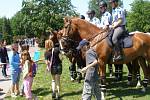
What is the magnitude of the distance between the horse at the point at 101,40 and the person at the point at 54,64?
2.01 feet

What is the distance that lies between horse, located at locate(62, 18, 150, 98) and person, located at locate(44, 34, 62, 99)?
2.01 feet

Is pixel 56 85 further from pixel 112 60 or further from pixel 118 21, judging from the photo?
pixel 118 21

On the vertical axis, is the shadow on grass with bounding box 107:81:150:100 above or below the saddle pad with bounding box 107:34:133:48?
below

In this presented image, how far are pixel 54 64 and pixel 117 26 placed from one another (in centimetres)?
220

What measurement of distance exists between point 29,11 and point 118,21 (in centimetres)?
3638

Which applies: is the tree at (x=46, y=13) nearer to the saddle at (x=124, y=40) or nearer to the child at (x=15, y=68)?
the child at (x=15, y=68)

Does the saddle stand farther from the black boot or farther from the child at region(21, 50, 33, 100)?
the child at region(21, 50, 33, 100)

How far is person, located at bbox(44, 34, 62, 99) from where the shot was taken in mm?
10578

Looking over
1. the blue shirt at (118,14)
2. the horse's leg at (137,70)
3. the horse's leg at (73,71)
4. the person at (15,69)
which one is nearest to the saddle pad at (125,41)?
the blue shirt at (118,14)

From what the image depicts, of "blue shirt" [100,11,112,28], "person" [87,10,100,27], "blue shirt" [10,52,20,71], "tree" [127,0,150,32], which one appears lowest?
"blue shirt" [10,52,20,71]

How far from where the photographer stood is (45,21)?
42.5 metres

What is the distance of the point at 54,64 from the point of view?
417 inches

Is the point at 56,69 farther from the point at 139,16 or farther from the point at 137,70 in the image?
the point at 139,16

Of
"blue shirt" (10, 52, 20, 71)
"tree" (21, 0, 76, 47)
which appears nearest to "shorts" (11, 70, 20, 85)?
"blue shirt" (10, 52, 20, 71)
